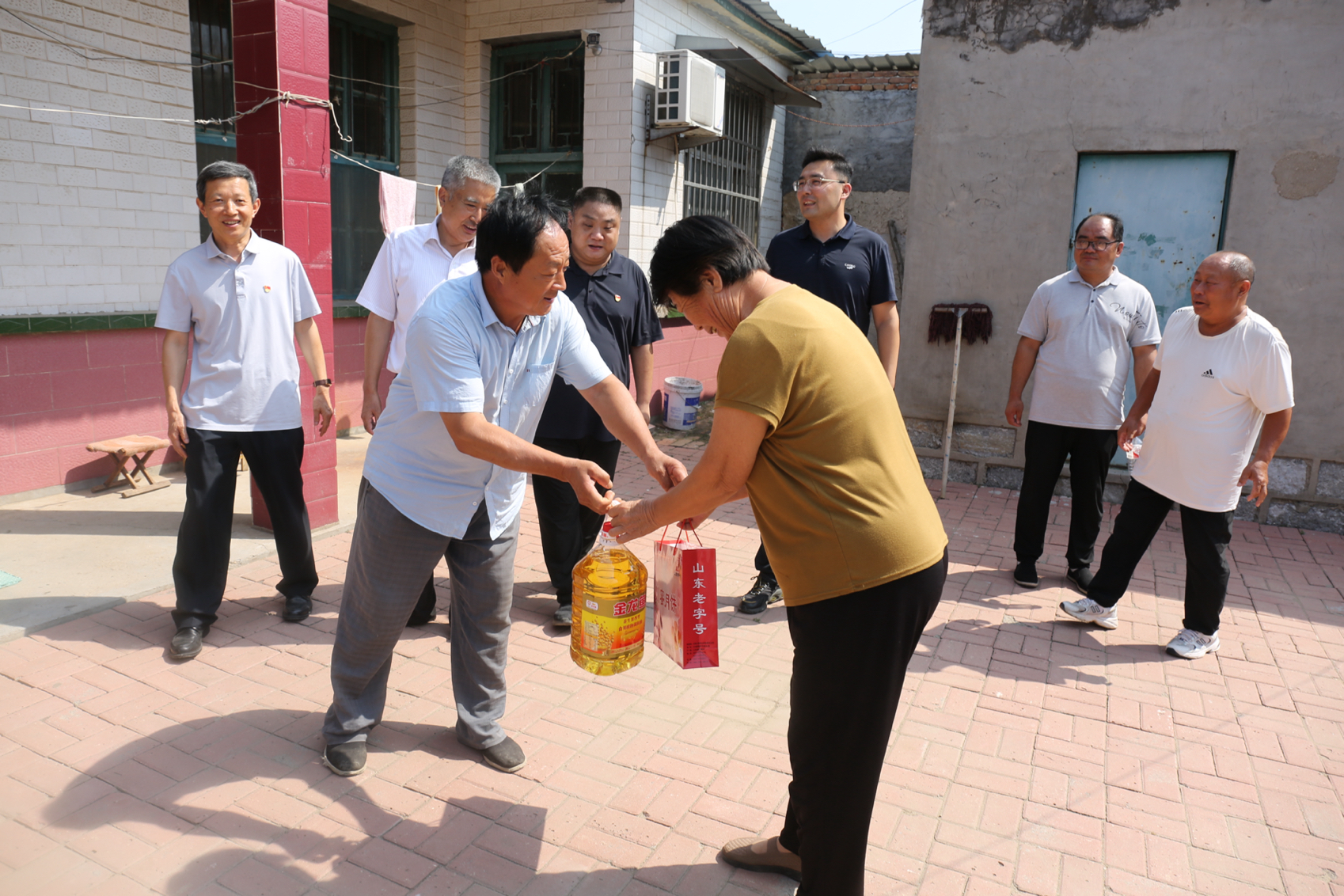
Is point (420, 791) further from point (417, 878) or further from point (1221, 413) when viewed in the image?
point (1221, 413)

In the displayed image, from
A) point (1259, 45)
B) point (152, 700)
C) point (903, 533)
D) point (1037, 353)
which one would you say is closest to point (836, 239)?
point (1037, 353)

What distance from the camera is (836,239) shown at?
15.6ft

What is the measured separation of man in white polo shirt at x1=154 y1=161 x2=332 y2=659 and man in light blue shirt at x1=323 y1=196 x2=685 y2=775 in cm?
135

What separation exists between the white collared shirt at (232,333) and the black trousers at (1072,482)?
165 inches

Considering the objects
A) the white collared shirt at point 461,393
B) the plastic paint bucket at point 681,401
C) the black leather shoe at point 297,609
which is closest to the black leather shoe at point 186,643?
the black leather shoe at point 297,609

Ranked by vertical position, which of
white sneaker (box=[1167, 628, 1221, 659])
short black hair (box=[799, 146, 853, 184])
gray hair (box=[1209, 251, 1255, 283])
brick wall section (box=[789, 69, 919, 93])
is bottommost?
white sneaker (box=[1167, 628, 1221, 659])

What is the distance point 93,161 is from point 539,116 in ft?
14.4

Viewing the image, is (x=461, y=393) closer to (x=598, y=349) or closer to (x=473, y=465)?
(x=473, y=465)

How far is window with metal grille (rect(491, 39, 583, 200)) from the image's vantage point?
9.14 metres

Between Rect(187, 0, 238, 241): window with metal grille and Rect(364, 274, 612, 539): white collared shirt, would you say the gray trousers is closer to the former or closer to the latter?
Rect(364, 274, 612, 539): white collared shirt

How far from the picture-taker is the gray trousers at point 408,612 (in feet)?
9.88

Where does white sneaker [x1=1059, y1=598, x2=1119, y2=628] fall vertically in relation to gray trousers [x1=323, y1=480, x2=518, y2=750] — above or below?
below

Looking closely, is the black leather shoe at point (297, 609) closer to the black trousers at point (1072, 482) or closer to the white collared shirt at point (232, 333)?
the white collared shirt at point (232, 333)

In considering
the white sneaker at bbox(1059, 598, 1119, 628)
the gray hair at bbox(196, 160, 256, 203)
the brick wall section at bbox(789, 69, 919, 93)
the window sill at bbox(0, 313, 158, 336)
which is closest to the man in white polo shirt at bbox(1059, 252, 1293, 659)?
the white sneaker at bbox(1059, 598, 1119, 628)
